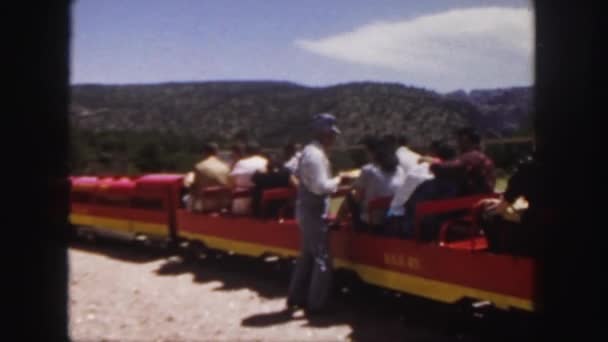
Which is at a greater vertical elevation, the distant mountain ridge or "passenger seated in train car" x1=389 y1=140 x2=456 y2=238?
the distant mountain ridge

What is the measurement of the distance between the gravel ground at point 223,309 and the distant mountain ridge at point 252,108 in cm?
538

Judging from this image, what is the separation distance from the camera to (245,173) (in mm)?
9125

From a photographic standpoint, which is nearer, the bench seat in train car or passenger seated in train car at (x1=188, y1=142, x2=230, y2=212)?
the bench seat in train car

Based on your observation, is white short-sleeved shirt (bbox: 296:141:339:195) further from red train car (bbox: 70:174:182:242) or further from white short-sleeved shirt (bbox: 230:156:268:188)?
red train car (bbox: 70:174:182:242)

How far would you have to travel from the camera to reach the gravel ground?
6.38 metres

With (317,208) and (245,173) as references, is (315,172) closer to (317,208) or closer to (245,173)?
(317,208)

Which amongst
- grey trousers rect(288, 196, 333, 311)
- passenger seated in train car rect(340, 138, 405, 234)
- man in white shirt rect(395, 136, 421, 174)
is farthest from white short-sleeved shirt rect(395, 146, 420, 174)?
grey trousers rect(288, 196, 333, 311)

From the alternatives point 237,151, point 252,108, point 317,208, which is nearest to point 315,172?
point 317,208

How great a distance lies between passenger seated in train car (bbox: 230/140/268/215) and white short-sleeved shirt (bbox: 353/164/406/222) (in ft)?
7.15

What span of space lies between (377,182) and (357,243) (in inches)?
25.8

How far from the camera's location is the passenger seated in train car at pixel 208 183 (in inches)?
375

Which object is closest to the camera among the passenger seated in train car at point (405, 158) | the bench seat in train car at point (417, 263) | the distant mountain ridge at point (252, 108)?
the bench seat in train car at point (417, 263)

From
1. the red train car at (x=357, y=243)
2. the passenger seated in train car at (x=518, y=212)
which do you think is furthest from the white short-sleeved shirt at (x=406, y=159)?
the passenger seated in train car at (x=518, y=212)

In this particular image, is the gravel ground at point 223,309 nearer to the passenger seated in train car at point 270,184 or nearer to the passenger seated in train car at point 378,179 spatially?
the passenger seated in train car at point 270,184
